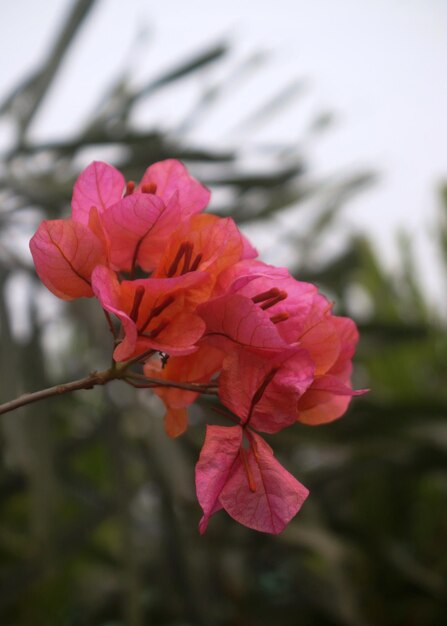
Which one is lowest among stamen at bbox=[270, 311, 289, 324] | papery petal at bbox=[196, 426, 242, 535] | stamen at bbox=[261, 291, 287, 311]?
papery petal at bbox=[196, 426, 242, 535]

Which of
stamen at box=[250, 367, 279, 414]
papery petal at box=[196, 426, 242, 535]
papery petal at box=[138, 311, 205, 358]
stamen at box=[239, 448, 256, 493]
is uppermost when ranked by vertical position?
papery petal at box=[138, 311, 205, 358]

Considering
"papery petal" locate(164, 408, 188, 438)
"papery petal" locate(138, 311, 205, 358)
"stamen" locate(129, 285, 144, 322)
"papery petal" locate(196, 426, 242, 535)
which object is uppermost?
"stamen" locate(129, 285, 144, 322)

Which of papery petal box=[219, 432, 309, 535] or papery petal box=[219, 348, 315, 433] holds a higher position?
papery petal box=[219, 348, 315, 433]

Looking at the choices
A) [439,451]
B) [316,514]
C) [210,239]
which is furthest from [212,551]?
[210,239]

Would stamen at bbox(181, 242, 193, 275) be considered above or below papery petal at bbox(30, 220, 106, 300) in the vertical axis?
below
